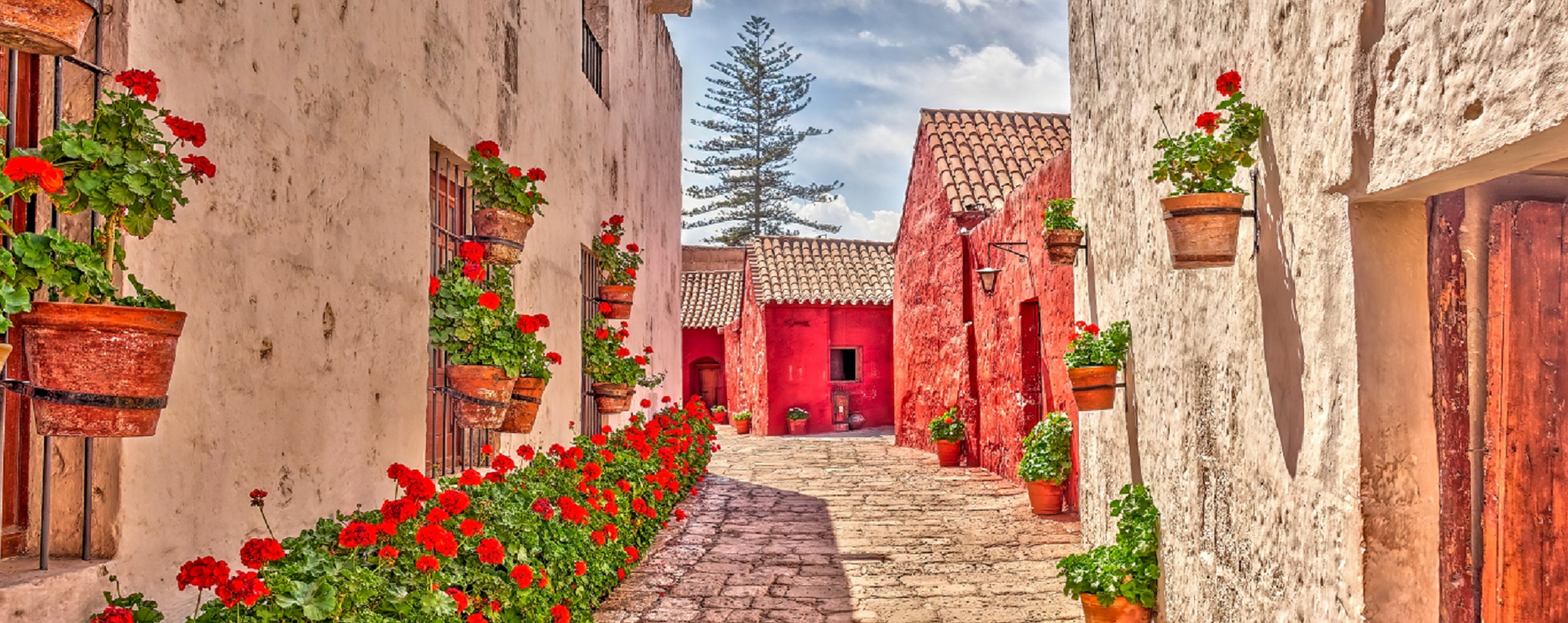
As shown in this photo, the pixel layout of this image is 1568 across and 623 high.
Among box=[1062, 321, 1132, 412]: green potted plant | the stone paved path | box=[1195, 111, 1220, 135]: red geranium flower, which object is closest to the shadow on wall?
box=[1195, 111, 1220, 135]: red geranium flower

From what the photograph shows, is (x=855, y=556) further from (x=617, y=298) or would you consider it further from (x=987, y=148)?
(x=987, y=148)

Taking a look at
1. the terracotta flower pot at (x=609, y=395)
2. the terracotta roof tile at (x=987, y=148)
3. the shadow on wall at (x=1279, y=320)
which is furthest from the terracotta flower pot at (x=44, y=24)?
the terracotta roof tile at (x=987, y=148)

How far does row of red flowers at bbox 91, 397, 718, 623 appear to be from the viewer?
8.19 ft

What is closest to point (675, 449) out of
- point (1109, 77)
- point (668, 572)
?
point (668, 572)

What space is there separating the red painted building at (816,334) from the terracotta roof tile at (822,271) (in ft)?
0.09

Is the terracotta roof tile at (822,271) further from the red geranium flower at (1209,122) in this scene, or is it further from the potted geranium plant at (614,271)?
the red geranium flower at (1209,122)

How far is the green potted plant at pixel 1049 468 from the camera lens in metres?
8.53

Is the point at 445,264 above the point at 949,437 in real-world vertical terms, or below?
above

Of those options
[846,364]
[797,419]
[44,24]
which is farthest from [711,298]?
[44,24]

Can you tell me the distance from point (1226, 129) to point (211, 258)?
11.5ft

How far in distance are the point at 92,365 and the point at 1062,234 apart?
5.66 metres

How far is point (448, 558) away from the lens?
344cm

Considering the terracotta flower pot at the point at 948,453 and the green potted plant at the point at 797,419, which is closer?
the terracotta flower pot at the point at 948,453

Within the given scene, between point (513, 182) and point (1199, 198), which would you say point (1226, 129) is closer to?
point (1199, 198)
